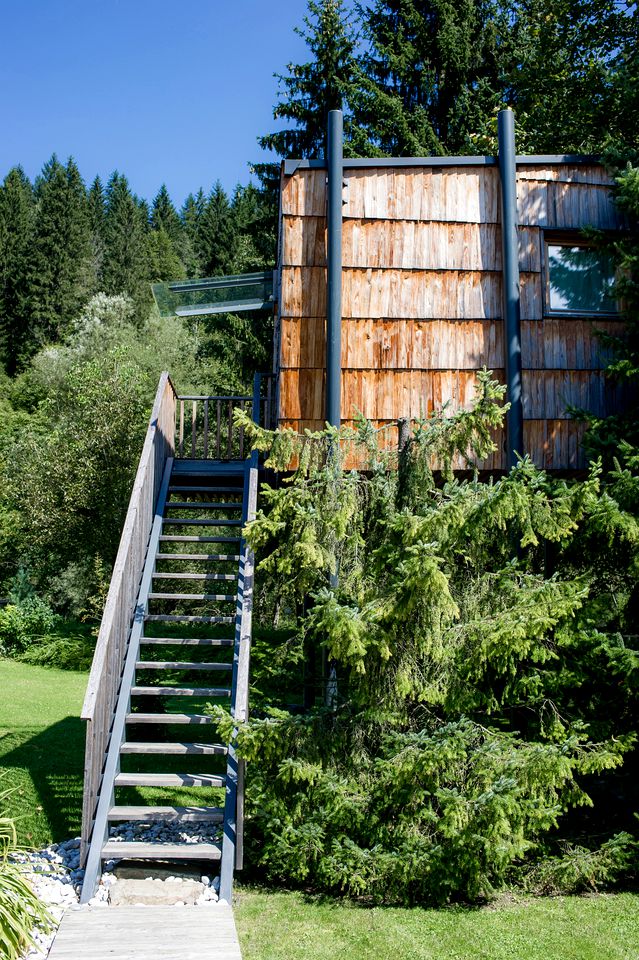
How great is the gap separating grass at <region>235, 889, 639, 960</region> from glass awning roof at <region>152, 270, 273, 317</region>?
6.63m

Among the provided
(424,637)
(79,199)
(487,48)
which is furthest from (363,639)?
(79,199)

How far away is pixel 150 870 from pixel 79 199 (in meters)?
46.2

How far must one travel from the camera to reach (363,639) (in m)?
5.77

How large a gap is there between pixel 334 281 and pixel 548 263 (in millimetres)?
2298

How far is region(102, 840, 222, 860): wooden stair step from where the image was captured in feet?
18.9

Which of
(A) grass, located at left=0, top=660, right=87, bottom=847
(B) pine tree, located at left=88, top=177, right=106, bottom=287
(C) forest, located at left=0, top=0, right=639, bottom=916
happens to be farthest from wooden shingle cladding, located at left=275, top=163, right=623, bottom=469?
(B) pine tree, located at left=88, top=177, right=106, bottom=287

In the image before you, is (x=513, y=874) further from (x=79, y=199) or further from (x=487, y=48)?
(x=79, y=199)

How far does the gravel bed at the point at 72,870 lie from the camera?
17.8 feet

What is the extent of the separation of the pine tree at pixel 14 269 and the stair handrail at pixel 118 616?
107 ft

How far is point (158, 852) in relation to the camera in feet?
18.9

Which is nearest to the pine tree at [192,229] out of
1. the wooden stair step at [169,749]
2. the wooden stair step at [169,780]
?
the wooden stair step at [169,749]

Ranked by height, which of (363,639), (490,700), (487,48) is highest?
(487,48)

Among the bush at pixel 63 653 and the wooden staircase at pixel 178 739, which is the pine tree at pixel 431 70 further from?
the bush at pixel 63 653

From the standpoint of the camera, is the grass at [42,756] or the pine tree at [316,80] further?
the pine tree at [316,80]
